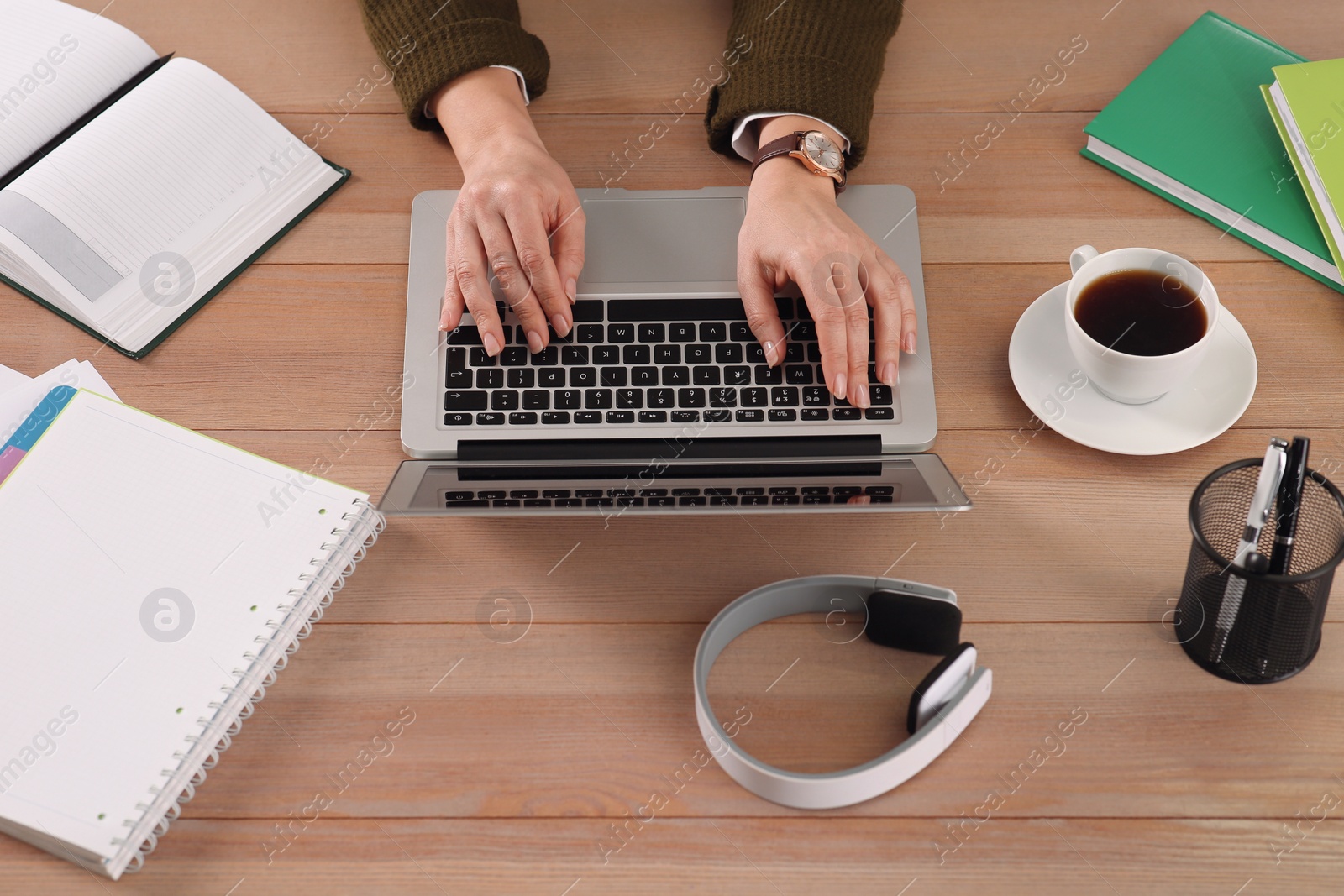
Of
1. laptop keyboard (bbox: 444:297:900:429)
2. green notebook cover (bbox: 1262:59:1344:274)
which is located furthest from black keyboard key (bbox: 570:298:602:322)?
green notebook cover (bbox: 1262:59:1344:274)

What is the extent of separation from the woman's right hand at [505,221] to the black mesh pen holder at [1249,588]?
52cm

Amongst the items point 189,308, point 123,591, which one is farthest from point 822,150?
point 123,591

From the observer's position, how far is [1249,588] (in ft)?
2.03

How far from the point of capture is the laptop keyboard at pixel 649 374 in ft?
2.58

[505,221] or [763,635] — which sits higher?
[505,221]

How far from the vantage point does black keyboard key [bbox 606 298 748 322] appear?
83 cm

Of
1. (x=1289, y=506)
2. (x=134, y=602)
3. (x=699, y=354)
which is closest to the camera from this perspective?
(x=1289, y=506)

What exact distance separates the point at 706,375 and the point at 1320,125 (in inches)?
24.6

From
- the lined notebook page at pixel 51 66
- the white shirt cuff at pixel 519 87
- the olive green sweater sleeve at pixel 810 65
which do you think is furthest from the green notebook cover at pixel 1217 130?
the lined notebook page at pixel 51 66

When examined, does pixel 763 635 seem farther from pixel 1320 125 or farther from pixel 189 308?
pixel 1320 125

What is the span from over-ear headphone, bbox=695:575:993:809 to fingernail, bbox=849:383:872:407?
161mm

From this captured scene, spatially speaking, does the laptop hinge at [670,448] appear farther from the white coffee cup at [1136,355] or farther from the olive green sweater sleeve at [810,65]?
the olive green sweater sleeve at [810,65]

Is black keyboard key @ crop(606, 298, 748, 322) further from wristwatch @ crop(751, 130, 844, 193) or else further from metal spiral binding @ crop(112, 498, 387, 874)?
metal spiral binding @ crop(112, 498, 387, 874)

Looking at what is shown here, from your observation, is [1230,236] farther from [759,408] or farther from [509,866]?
[509,866]
